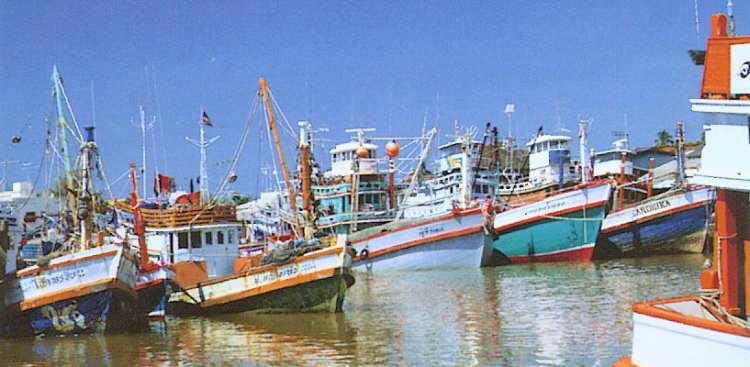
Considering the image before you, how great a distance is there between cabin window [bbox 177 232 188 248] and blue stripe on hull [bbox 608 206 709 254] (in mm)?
23023

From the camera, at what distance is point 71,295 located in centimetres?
2045

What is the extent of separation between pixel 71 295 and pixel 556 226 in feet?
82.0

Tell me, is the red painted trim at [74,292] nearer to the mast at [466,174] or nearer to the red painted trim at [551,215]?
the mast at [466,174]

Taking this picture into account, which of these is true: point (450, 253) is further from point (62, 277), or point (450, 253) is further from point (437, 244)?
point (62, 277)

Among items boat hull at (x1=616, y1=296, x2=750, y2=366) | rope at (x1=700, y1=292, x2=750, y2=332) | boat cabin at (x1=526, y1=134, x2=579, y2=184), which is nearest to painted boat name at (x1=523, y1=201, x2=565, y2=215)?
boat cabin at (x1=526, y1=134, x2=579, y2=184)

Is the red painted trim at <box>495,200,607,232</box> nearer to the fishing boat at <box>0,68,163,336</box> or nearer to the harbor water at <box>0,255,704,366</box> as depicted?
the harbor water at <box>0,255,704,366</box>

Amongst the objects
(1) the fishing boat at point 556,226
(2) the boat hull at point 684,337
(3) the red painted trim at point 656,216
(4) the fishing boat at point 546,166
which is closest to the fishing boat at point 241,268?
(2) the boat hull at point 684,337

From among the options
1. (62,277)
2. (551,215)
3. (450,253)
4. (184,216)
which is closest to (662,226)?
(551,215)

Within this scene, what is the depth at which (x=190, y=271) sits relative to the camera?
25438mm

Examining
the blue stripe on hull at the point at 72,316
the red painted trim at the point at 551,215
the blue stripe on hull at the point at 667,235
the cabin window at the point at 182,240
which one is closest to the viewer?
the blue stripe on hull at the point at 72,316


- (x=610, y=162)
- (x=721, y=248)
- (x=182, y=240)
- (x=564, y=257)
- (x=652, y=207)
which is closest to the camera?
(x=721, y=248)

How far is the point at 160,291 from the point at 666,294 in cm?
1360

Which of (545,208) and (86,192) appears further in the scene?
(545,208)

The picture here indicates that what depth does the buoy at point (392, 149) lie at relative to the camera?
46562 mm
